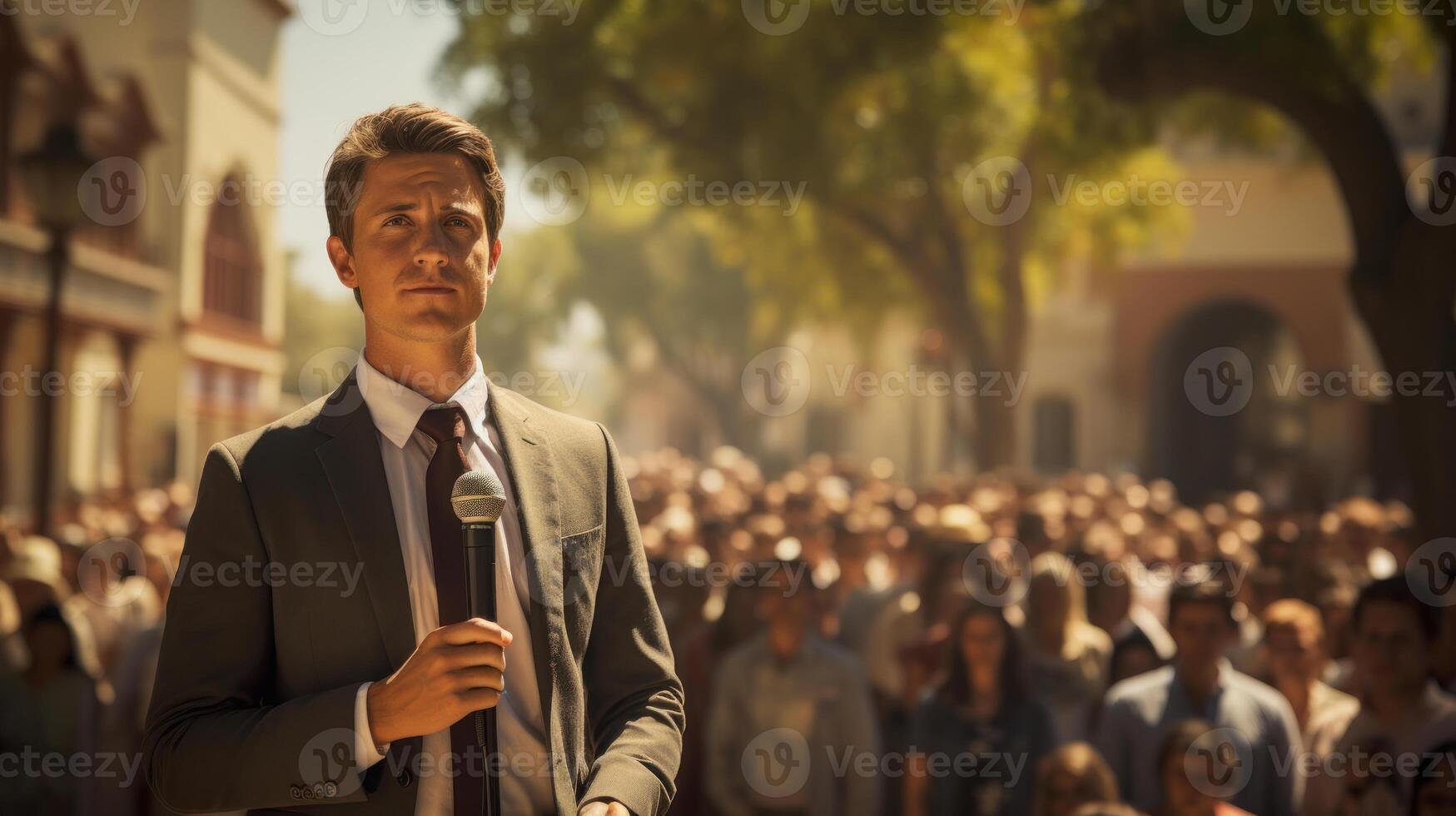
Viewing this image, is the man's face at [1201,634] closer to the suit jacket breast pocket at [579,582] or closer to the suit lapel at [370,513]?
the suit jacket breast pocket at [579,582]

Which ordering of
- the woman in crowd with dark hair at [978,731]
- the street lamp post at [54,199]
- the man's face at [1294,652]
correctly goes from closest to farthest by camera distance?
the woman in crowd with dark hair at [978,731] → the man's face at [1294,652] → the street lamp post at [54,199]

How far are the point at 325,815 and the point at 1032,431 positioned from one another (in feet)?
145

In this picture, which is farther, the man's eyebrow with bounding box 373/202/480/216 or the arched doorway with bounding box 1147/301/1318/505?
the arched doorway with bounding box 1147/301/1318/505

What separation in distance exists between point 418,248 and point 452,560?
49 cm

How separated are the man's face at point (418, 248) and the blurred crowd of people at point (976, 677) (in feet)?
12.0

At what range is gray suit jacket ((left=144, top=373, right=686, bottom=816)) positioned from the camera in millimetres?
2223

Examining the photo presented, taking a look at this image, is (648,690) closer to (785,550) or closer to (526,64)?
(785,550)

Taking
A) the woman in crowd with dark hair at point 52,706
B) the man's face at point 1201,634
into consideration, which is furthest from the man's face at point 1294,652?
the woman in crowd with dark hair at point 52,706

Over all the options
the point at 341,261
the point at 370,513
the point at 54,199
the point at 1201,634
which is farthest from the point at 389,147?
the point at 54,199

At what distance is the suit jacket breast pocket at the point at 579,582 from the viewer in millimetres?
2500

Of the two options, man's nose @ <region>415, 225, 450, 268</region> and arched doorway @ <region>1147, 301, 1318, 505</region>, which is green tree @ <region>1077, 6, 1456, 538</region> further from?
arched doorway @ <region>1147, 301, 1318, 505</region>

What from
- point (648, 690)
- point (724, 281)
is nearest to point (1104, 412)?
point (724, 281)

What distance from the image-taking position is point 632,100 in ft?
65.6

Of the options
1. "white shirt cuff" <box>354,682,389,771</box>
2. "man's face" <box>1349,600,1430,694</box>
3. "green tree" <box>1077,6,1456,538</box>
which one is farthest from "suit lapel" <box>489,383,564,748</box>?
"green tree" <box>1077,6,1456,538</box>
